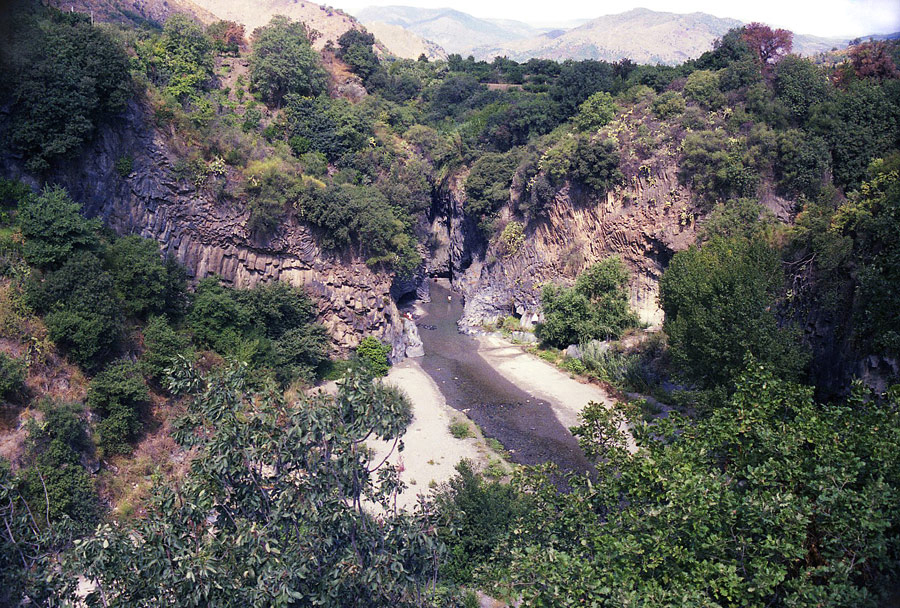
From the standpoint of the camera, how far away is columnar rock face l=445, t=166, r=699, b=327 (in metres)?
31.6

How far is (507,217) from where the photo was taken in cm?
4034

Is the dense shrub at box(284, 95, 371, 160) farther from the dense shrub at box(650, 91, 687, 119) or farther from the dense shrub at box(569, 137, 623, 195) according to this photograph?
the dense shrub at box(650, 91, 687, 119)

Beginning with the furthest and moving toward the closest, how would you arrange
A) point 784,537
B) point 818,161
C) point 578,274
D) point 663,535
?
point 578,274
point 818,161
point 663,535
point 784,537

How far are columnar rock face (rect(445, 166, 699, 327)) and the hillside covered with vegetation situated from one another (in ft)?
1.65

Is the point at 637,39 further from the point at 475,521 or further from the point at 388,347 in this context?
the point at 475,521

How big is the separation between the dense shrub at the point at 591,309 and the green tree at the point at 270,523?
2481cm

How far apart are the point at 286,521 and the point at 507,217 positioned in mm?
35252

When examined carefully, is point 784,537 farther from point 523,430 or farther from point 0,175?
point 0,175

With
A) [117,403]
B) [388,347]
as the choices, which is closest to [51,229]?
[117,403]

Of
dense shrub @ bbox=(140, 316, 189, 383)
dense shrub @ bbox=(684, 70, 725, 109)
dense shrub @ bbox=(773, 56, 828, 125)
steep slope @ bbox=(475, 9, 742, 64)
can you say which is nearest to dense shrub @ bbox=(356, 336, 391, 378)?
dense shrub @ bbox=(140, 316, 189, 383)

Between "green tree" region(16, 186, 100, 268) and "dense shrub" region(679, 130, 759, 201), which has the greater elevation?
"dense shrub" region(679, 130, 759, 201)

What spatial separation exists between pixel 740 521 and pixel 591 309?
23782 mm

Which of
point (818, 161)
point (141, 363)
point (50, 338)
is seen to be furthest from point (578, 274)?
point (50, 338)

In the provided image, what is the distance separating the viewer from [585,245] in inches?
1396
